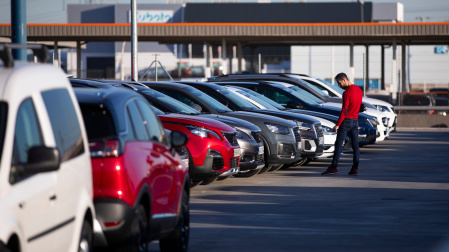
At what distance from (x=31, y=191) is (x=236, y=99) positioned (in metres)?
13.5

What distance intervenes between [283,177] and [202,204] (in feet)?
14.6

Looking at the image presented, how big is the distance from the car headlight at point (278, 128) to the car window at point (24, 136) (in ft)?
37.1

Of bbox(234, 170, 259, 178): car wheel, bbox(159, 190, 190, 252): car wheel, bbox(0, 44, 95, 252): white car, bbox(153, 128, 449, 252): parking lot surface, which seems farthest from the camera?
bbox(234, 170, 259, 178): car wheel

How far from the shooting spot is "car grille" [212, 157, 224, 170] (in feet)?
45.9

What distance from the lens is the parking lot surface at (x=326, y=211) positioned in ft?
30.7

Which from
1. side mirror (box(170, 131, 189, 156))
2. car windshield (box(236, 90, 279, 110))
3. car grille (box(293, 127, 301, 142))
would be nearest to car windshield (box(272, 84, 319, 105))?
car windshield (box(236, 90, 279, 110))

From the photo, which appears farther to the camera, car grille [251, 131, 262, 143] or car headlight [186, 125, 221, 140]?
car grille [251, 131, 262, 143]

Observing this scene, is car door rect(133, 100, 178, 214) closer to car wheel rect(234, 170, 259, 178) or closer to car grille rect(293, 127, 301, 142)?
car wheel rect(234, 170, 259, 178)

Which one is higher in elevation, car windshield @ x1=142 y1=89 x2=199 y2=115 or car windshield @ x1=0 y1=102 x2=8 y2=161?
car windshield @ x1=0 y1=102 x2=8 y2=161

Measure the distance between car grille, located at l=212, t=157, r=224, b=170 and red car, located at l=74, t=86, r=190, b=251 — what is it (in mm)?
5215

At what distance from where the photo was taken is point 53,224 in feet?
18.4

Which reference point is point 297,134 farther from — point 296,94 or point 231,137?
point 296,94

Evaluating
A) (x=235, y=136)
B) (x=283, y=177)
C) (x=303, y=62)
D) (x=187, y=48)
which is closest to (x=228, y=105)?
(x=283, y=177)

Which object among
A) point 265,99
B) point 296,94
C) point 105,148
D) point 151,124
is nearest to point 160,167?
point 151,124
